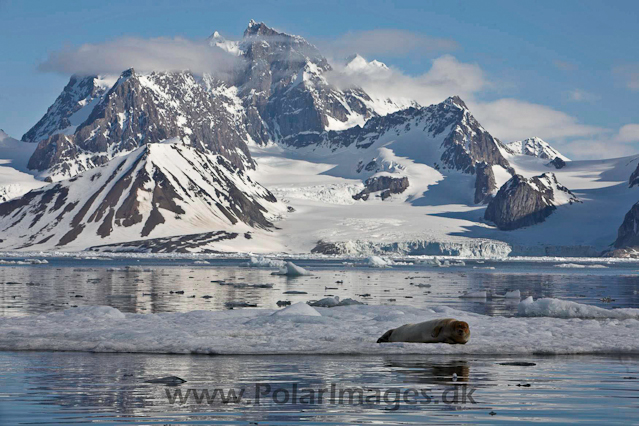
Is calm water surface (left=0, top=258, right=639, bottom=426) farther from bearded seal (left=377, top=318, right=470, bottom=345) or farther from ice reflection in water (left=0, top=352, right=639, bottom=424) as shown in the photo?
bearded seal (left=377, top=318, right=470, bottom=345)

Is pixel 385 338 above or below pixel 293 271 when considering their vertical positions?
below

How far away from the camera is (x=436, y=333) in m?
26.3

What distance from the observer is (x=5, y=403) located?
623 inches

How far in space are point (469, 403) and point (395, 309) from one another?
22.4 m

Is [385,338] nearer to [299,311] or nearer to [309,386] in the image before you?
[299,311]

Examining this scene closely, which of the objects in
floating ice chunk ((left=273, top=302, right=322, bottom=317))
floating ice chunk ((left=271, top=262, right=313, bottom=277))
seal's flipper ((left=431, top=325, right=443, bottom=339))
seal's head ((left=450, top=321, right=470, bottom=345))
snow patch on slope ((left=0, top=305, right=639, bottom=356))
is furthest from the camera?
floating ice chunk ((left=271, top=262, right=313, bottom=277))

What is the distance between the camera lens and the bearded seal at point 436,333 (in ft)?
85.1

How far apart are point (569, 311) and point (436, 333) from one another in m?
16.7

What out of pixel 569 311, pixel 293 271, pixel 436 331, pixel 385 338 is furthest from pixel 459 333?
pixel 293 271

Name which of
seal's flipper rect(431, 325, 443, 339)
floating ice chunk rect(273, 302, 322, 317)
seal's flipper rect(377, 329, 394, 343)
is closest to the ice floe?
floating ice chunk rect(273, 302, 322, 317)

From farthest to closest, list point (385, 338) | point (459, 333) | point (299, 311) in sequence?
1. point (299, 311)
2. point (385, 338)
3. point (459, 333)

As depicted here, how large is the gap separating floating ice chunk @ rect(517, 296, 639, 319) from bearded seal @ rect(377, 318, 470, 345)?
1602 cm

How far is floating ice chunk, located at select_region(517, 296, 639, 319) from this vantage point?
130 ft

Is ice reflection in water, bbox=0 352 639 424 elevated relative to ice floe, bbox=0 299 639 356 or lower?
lower
